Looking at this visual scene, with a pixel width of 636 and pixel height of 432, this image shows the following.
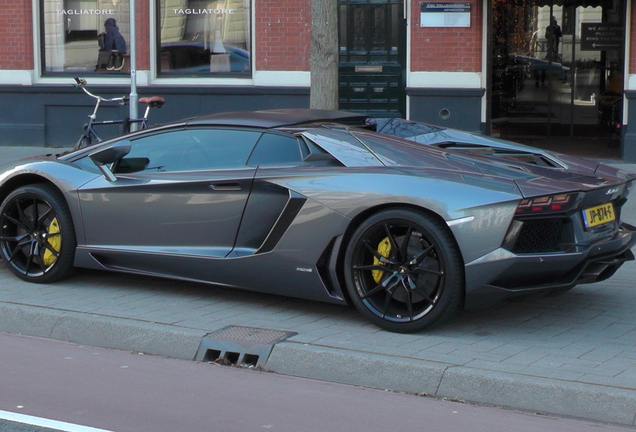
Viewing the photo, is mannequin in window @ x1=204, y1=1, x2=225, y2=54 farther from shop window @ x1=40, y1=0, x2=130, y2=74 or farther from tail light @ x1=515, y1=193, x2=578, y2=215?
tail light @ x1=515, y1=193, x2=578, y2=215

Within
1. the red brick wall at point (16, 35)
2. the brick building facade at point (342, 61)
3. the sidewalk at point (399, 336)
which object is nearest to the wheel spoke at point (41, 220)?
the sidewalk at point (399, 336)

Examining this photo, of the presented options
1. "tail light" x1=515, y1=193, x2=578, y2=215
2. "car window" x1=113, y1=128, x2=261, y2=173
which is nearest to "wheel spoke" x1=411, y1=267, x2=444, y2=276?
"tail light" x1=515, y1=193, x2=578, y2=215

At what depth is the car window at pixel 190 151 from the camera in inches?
250

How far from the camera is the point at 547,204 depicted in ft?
17.6

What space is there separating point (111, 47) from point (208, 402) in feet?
39.8

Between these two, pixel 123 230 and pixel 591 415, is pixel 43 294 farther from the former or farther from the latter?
pixel 591 415

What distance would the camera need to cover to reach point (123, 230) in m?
6.58

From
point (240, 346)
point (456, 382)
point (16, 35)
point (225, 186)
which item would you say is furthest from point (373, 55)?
point (456, 382)

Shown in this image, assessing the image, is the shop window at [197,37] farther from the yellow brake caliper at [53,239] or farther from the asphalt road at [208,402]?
the asphalt road at [208,402]

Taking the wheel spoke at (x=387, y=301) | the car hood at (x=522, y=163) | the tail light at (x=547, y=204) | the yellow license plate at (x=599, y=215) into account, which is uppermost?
the car hood at (x=522, y=163)

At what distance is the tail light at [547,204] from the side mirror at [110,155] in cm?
287

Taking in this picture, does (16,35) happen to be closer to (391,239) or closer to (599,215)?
(391,239)

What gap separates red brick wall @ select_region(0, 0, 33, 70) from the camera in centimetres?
1586

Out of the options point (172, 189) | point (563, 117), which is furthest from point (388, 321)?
point (563, 117)
